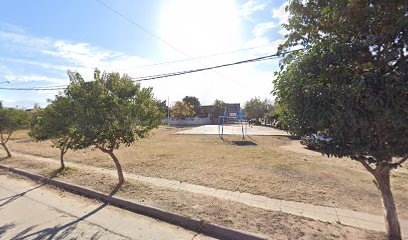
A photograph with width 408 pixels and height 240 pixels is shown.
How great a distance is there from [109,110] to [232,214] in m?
4.12

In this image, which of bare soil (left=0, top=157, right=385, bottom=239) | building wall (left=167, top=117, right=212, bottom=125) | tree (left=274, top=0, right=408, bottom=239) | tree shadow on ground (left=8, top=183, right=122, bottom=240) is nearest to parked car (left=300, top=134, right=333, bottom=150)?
tree (left=274, top=0, right=408, bottom=239)

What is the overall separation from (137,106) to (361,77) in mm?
5129

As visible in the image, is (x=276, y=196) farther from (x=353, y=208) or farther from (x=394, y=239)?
(x=394, y=239)

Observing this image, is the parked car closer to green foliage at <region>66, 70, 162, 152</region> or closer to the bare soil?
the bare soil

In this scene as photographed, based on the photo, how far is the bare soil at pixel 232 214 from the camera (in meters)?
3.70

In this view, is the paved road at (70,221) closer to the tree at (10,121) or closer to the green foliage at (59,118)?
the green foliage at (59,118)

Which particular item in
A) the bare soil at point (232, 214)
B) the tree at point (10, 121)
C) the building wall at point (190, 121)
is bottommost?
the bare soil at point (232, 214)

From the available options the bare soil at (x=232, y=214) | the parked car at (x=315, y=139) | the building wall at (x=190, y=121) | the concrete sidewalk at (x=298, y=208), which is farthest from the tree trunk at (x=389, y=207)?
the building wall at (x=190, y=121)

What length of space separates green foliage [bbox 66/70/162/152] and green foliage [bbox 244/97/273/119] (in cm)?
4587

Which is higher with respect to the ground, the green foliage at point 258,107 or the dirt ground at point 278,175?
the green foliage at point 258,107

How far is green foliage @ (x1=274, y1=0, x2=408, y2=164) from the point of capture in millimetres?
2402

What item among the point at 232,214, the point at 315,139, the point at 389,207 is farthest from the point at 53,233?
the point at 389,207

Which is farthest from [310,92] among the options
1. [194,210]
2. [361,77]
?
[194,210]

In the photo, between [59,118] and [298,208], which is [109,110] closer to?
[59,118]
